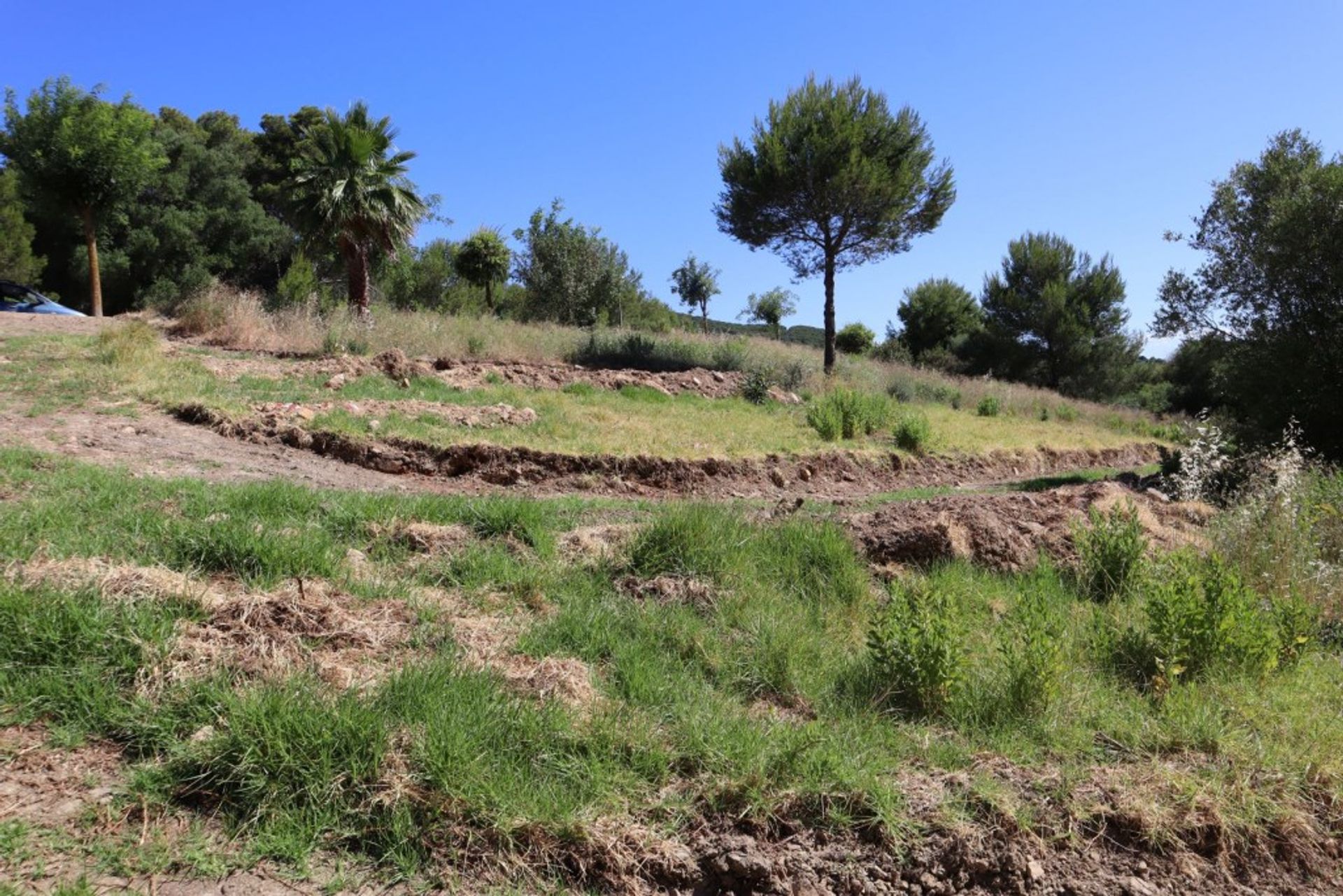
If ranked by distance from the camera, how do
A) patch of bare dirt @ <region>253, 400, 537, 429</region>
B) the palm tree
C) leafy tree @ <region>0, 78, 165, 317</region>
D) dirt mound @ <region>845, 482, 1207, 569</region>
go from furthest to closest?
leafy tree @ <region>0, 78, 165, 317</region> < the palm tree < patch of bare dirt @ <region>253, 400, 537, 429</region> < dirt mound @ <region>845, 482, 1207, 569</region>

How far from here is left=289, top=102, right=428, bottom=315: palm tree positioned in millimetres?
19469

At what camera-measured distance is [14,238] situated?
104 ft

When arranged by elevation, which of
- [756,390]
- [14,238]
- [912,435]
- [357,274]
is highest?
[14,238]

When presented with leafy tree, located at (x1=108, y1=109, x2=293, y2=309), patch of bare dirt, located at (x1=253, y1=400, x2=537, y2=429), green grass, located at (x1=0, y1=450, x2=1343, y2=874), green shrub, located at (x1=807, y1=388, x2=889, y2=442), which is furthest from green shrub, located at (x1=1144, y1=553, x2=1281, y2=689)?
leafy tree, located at (x1=108, y1=109, x2=293, y2=309)

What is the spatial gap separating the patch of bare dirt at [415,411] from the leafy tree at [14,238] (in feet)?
101

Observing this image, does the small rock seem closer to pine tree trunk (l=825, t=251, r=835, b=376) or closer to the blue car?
pine tree trunk (l=825, t=251, r=835, b=376)

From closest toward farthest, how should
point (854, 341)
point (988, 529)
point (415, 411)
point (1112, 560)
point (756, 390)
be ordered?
point (1112, 560) < point (988, 529) < point (415, 411) < point (756, 390) < point (854, 341)

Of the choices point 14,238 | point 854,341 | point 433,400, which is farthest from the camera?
point 854,341

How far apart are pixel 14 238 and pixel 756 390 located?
1295 inches

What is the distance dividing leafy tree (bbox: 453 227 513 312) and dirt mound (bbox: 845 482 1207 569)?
93.4ft

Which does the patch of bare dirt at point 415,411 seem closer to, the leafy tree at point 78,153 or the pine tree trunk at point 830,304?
the pine tree trunk at point 830,304

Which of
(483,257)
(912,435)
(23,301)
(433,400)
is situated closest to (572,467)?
(433,400)

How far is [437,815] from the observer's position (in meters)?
2.70

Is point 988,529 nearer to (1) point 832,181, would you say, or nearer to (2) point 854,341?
(1) point 832,181
